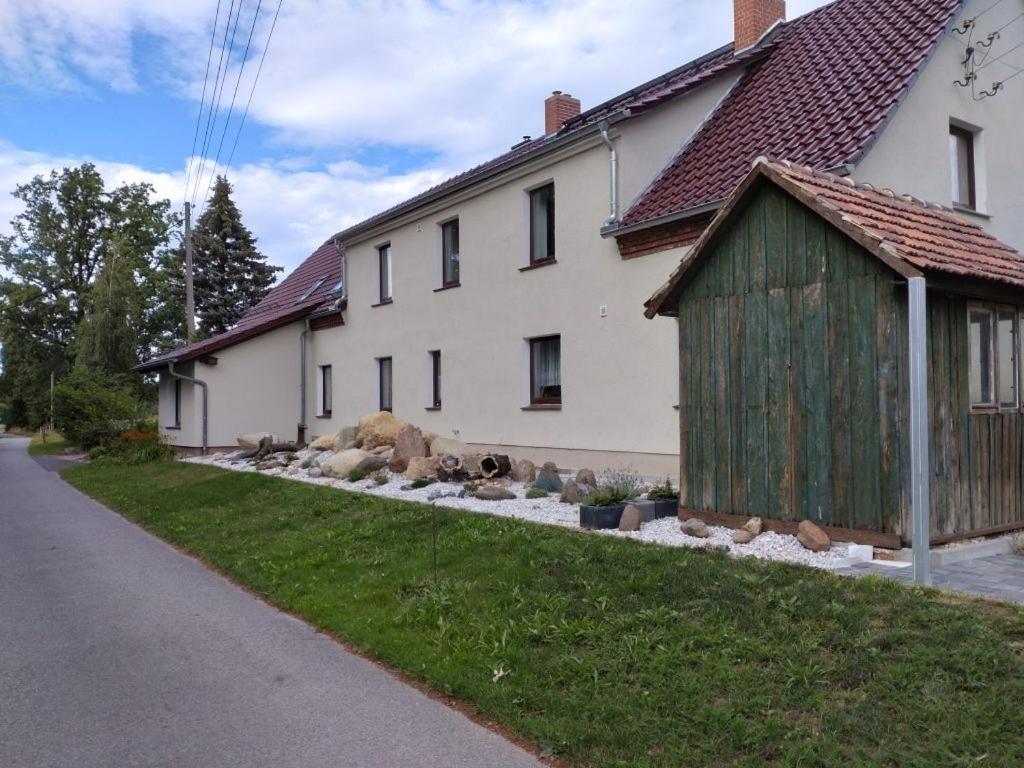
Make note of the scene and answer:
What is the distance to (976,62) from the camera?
12.3 meters

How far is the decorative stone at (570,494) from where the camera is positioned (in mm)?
10840

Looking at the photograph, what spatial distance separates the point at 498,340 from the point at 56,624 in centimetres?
1029

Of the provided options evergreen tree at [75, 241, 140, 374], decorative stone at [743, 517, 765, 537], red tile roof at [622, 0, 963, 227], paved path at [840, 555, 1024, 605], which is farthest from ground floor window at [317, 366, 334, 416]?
paved path at [840, 555, 1024, 605]

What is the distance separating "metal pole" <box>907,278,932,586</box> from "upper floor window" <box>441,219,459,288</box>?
12.1 m

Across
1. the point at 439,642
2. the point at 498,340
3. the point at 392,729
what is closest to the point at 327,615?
the point at 439,642

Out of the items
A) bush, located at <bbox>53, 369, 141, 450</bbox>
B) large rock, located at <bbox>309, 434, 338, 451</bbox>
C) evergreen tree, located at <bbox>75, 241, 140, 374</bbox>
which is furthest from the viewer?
evergreen tree, located at <bbox>75, 241, 140, 374</bbox>

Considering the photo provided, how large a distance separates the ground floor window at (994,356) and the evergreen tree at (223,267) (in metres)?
40.3

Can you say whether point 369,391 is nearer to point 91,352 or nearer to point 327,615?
point 327,615

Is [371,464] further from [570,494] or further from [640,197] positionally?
[640,197]

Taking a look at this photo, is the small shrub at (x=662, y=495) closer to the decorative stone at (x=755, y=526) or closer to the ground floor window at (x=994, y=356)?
the decorative stone at (x=755, y=526)

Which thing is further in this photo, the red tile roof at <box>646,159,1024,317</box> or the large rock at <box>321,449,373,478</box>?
the large rock at <box>321,449,373,478</box>

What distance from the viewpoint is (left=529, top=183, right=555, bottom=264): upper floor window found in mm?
14906

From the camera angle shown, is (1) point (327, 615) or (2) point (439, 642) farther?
(1) point (327, 615)

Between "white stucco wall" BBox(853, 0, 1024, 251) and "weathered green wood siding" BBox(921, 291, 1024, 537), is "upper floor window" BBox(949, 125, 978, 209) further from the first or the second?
"weathered green wood siding" BBox(921, 291, 1024, 537)
